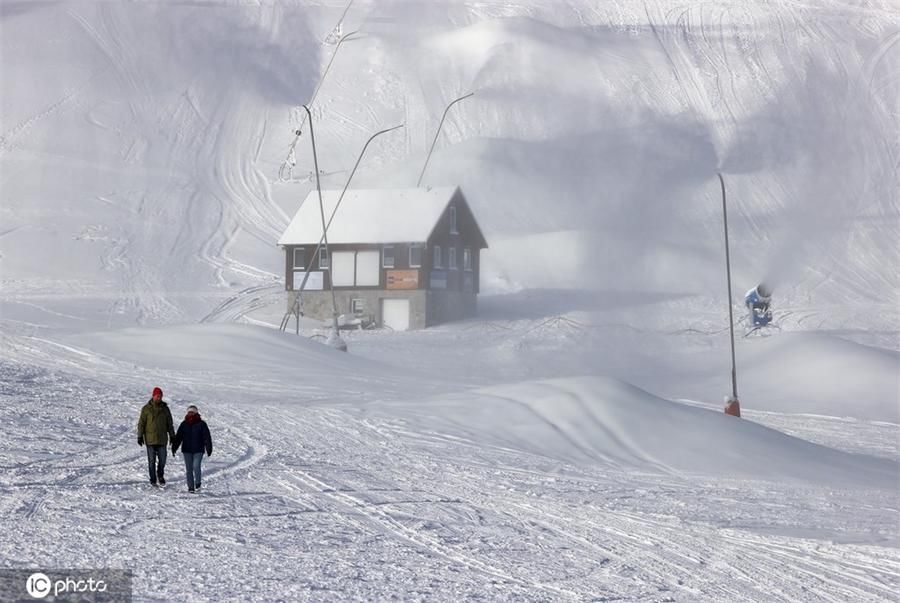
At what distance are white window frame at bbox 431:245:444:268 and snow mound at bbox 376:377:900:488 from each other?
123 ft

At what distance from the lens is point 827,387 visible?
1908 inches

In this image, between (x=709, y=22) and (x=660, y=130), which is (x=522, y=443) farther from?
(x=709, y=22)

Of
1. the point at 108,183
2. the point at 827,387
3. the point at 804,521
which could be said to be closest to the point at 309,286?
the point at 827,387

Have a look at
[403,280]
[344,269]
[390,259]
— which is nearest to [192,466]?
[403,280]

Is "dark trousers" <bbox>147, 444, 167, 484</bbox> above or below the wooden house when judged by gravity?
below

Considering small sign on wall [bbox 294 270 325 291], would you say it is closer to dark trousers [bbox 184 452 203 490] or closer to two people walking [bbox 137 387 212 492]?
dark trousers [bbox 184 452 203 490]

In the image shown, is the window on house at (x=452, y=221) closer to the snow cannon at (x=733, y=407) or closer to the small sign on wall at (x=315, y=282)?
the small sign on wall at (x=315, y=282)

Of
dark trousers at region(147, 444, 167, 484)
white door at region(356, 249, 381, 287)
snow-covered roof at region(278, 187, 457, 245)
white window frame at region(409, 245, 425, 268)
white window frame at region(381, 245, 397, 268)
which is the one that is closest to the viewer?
dark trousers at region(147, 444, 167, 484)

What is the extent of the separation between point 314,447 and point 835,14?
133818 millimetres

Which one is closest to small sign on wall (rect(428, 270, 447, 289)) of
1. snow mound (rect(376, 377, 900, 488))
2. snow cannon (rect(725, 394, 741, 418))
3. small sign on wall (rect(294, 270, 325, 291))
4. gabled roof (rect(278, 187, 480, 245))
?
gabled roof (rect(278, 187, 480, 245))

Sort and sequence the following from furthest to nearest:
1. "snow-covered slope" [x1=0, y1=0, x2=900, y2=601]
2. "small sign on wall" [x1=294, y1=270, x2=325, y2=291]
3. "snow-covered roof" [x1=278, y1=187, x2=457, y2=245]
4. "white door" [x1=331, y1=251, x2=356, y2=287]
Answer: "snow-covered roof" [x1=278, y1=187, x2=457, y2=245], "white door" [x1=331, y1=251, x2=356, y2=287], "small sign on wall" [x1=294, y1=270, x2=325, y2=291], "snow-covered slope" [x1=0, y1=0, x2=900, y2=601]

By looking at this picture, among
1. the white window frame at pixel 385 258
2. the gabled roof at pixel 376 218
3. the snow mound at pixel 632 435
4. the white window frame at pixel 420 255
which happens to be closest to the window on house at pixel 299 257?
the gabled roof at pixel 376 218

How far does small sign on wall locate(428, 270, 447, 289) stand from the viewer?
69.4 m

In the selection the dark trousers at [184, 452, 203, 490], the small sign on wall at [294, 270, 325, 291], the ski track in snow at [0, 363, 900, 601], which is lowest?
the ski track in snow at [0, 363, 900, 601]
